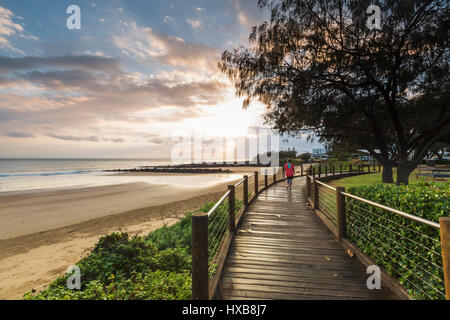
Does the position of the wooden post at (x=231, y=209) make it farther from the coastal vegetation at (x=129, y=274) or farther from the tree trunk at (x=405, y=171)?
the tree trunk at (x=405, y=171)

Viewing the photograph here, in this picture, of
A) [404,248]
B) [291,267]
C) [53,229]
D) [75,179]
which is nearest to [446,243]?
[404,248]

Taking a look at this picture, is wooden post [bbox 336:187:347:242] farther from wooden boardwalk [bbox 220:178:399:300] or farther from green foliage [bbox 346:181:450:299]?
green foliage [bbox 346:181:450:299]

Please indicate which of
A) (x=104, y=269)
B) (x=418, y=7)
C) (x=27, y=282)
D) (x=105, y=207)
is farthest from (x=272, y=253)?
(x=105, y=207)

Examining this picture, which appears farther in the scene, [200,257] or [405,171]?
[405,171]

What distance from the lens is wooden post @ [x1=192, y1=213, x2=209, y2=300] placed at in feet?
8.29

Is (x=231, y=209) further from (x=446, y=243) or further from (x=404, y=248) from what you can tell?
(x=446, y=243)

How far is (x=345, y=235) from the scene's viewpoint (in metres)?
4.75

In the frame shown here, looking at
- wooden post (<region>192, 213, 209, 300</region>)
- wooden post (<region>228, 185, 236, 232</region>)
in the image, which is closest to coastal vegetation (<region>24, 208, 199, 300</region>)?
wooden post (<region>192, 213, 209, 300</region>)

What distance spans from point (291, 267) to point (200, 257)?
2052 mm

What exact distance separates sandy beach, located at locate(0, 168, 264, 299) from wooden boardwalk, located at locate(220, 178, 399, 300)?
4280mm

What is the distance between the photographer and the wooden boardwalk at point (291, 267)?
3.02 m

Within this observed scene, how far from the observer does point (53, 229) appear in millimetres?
9492

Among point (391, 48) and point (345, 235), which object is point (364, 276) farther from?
point (391, 48)

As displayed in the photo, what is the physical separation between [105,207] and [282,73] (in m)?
13.5
